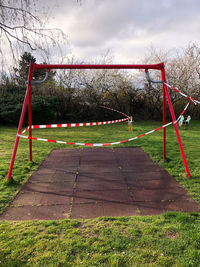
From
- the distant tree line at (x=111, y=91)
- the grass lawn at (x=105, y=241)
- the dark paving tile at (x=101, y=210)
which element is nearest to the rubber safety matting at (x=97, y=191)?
the dark paving tile at (x=101, y=210)

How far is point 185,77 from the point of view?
18.2 meters

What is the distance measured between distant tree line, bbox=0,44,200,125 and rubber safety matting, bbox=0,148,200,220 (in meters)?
9.77

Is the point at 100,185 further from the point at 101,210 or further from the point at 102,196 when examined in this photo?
the point at 101,210

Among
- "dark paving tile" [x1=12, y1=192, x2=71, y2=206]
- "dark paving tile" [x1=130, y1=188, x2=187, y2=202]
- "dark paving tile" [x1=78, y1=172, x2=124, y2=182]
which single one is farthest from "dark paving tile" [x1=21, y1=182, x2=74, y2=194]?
"dark paving tile" [x1=130, y1=188, x2=187, y2=202]

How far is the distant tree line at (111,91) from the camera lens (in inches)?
639

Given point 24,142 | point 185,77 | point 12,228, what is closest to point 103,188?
point 12,228

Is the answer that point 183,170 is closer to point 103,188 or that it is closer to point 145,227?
point 103,188

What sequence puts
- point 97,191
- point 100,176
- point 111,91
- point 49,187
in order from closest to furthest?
point 97,191
point 49,187
point 100,176
point 111,91

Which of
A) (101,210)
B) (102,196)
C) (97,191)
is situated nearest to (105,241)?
(101,210)

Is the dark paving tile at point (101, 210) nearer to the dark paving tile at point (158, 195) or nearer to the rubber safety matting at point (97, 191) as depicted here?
the rubber safety matting at point (97, 191)

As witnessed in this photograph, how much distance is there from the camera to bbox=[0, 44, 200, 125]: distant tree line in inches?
639

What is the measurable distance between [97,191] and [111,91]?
14.0 m

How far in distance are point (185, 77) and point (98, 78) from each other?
678 cm

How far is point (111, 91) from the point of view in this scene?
1744 cm
